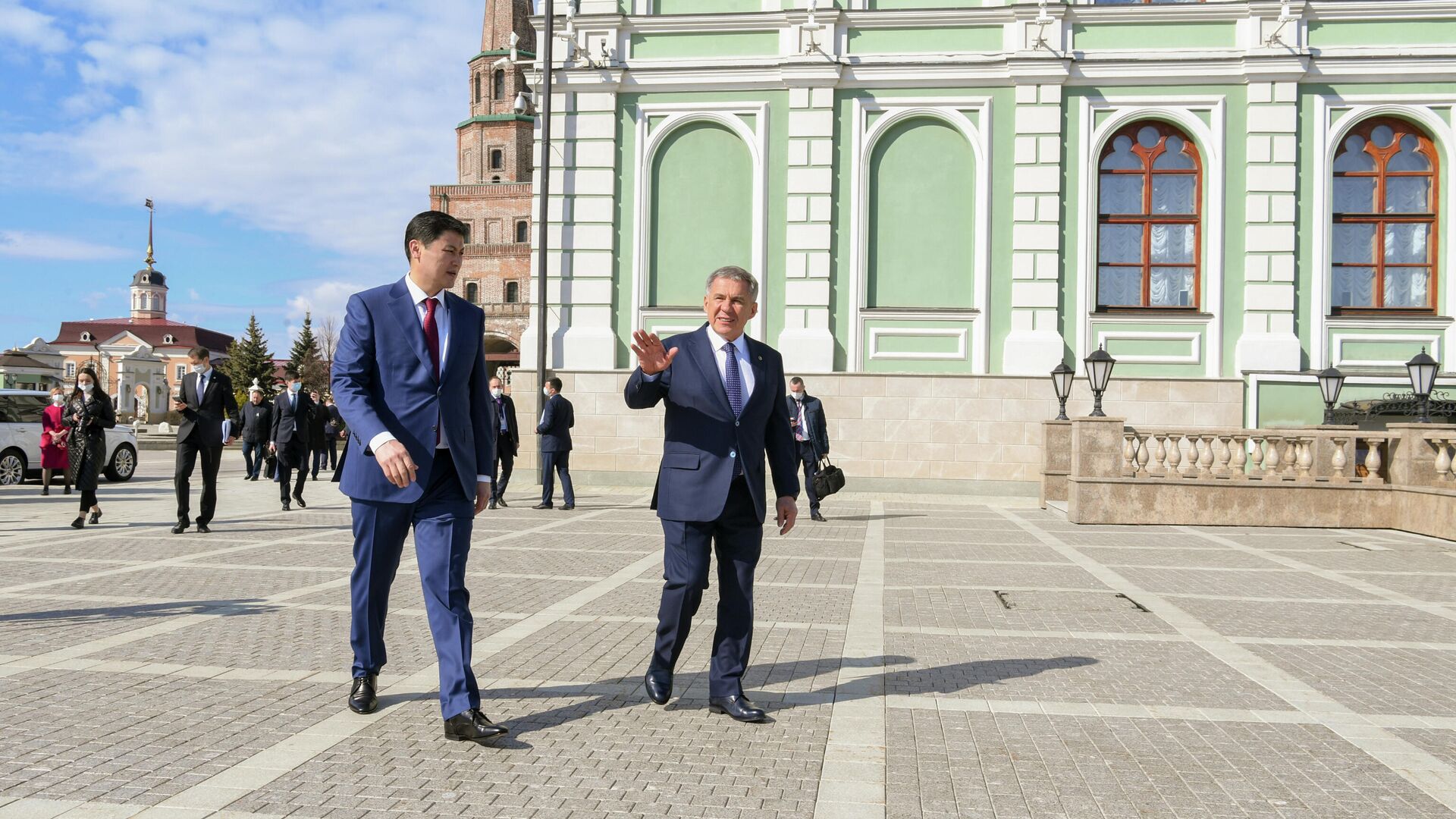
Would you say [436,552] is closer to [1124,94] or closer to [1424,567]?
[1424,567]

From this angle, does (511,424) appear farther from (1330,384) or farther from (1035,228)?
(1330,384)

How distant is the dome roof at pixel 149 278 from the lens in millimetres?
165250

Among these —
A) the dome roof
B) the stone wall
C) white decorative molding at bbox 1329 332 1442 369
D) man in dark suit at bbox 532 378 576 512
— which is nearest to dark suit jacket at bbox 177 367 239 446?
man in dark suit at bbox 532 378 576 512

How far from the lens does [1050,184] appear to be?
66.8 ft

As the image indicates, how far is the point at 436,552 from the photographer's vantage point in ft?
15.4

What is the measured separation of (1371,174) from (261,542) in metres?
18.8

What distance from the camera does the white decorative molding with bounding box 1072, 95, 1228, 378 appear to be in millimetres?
20141

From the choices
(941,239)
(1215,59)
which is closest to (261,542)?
(941,239)

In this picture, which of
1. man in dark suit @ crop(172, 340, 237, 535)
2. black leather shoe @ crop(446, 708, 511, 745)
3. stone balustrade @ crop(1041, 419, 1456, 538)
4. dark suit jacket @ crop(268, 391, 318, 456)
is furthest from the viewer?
dark suit jacket @ crop(268, 391, 318, 456)

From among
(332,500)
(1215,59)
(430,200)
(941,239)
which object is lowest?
(332,500)

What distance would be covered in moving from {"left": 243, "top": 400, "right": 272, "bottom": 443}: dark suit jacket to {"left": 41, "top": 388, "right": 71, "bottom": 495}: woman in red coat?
9.91 ft

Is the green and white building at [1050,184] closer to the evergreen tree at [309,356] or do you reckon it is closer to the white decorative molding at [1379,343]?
the white decorative molding at [1379,343]

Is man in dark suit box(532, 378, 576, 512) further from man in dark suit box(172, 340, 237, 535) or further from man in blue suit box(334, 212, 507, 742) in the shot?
man in blue suit box(334, 212, 507, 742)

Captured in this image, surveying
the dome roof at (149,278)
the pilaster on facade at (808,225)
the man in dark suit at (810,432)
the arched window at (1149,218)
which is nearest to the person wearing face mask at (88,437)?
the man in dark suit at (810,432)
